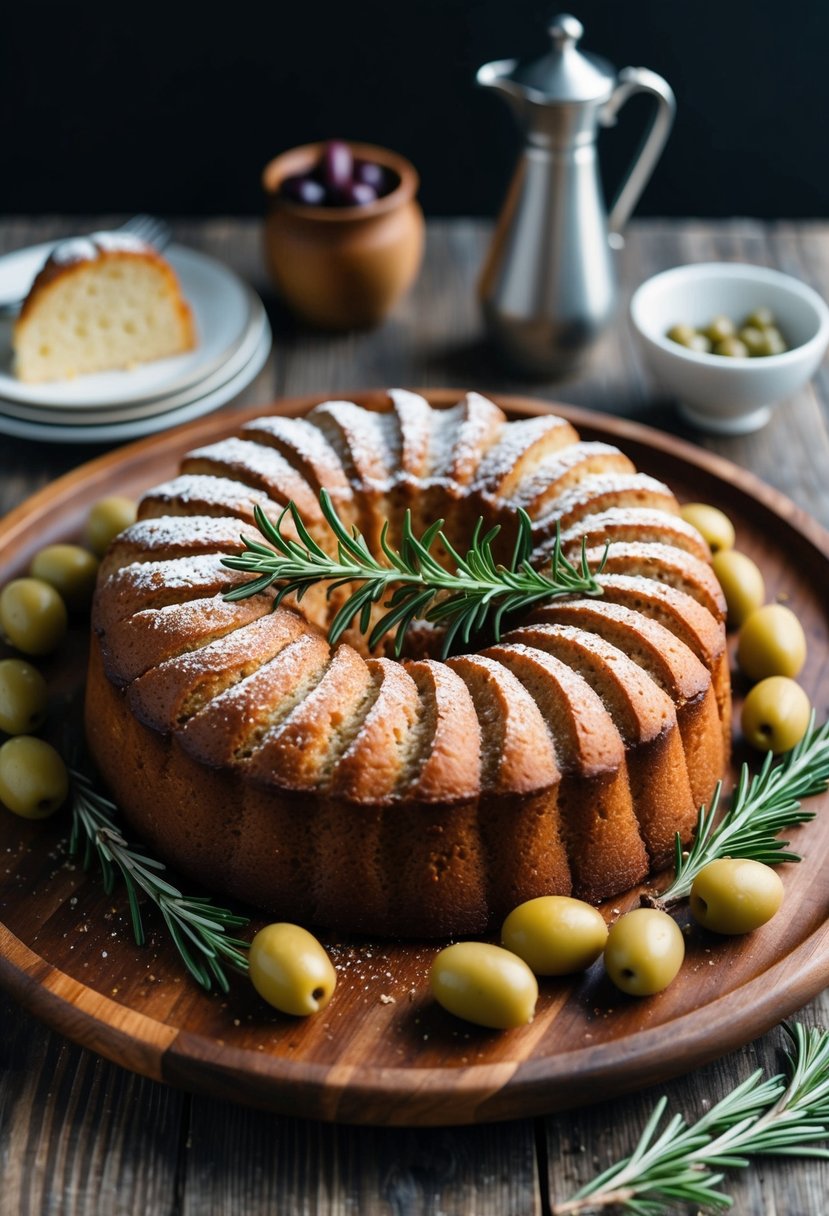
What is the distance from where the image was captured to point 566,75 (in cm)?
395

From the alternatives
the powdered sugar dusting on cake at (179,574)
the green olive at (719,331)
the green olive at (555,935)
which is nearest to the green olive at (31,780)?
the powdered sugar dusting on cake at (179,574)

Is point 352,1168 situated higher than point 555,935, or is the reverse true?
point 555,935

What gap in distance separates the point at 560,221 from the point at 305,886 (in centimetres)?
254

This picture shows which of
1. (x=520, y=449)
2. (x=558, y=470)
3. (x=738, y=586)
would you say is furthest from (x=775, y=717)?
(x=520, y=449)

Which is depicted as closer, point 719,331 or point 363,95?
point 719,331

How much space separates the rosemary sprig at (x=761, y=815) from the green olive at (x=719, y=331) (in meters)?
1.67

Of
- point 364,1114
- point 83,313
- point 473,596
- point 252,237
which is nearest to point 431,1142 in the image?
point 364,1114

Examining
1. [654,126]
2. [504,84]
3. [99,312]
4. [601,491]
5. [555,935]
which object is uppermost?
[504,84]

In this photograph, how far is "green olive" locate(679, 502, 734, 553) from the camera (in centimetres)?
336

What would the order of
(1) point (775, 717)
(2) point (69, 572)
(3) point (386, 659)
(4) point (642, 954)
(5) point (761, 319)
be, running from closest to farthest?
(4) point (642, 954)
(3) point (386, 659)
(1) point (775, 717)
(2) point (69, 572)
(5) point (761, 319)

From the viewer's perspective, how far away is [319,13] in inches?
206

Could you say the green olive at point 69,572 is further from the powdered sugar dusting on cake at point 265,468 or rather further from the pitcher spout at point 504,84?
the pitcher spout at point 504,84

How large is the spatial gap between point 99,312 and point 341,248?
2.71ft

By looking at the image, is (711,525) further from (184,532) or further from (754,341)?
(184,532)
